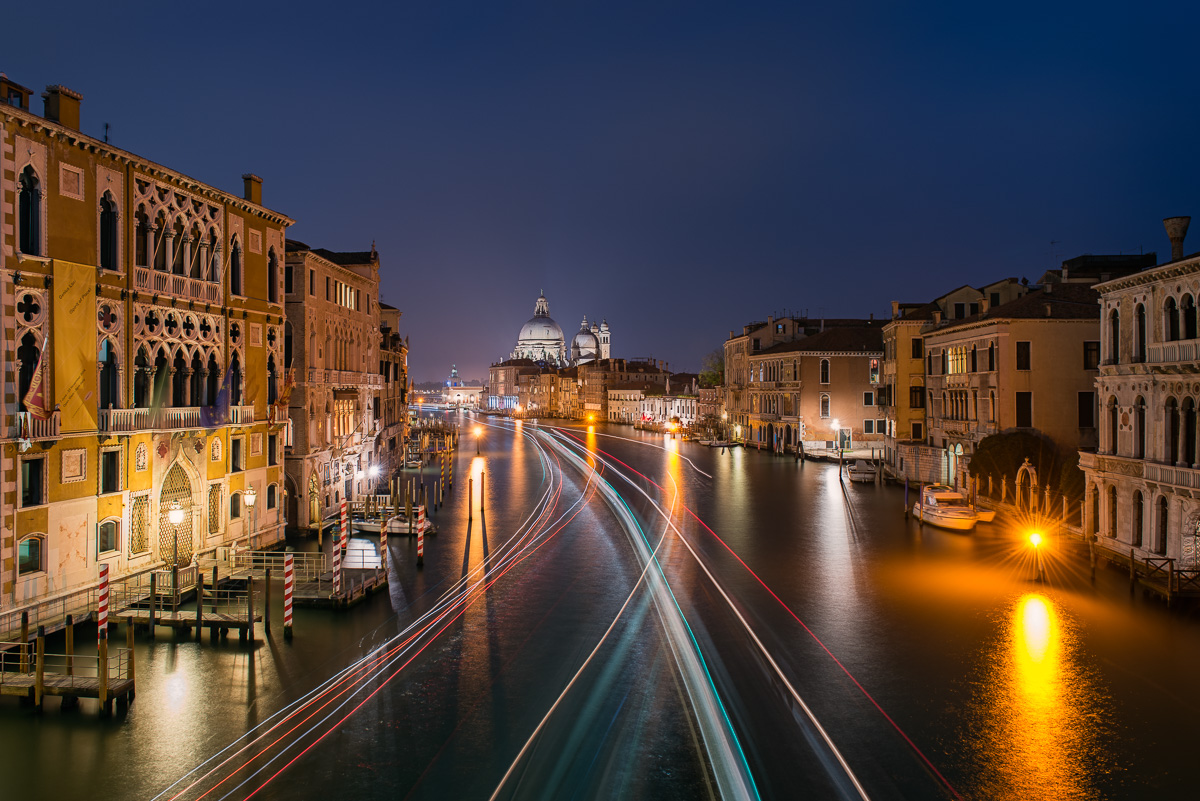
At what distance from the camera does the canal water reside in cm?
1176

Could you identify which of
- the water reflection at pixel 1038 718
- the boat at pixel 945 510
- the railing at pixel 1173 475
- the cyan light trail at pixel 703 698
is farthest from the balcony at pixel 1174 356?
the cyan light trail at pixel 703 698

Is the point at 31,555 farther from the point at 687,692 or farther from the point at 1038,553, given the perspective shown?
the point at 1038,553

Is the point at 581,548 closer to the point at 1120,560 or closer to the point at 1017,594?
the point at 1017,594

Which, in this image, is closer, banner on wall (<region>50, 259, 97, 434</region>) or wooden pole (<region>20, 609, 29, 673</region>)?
wooden pole (<region>20, 609, 29, 673</region>)

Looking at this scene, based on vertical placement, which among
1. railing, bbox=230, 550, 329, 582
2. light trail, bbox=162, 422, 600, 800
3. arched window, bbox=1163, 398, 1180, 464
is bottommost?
light trail, bbox=162, 422, 600, 800

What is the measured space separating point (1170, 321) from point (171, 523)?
96.3 feet

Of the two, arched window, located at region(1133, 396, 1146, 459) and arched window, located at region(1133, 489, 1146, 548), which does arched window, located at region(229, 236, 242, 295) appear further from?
arched window, located at region(1133, 489, 1146, 548)

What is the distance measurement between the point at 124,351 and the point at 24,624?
8.05 m

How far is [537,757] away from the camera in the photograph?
1224cm

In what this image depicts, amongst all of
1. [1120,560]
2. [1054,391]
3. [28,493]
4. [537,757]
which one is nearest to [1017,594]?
[1120,560]

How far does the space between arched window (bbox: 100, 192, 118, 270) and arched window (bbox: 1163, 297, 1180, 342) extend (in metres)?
29.4

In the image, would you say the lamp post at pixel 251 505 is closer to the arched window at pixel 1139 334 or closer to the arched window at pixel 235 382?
the arched window at pixel 235 382

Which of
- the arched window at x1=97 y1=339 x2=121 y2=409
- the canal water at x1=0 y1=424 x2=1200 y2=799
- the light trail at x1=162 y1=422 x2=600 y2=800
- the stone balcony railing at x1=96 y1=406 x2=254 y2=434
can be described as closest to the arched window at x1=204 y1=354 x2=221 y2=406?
the stone balcony railing at x1=96 y1=406 x2=254 y2=434

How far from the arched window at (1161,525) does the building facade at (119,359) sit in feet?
89.3
